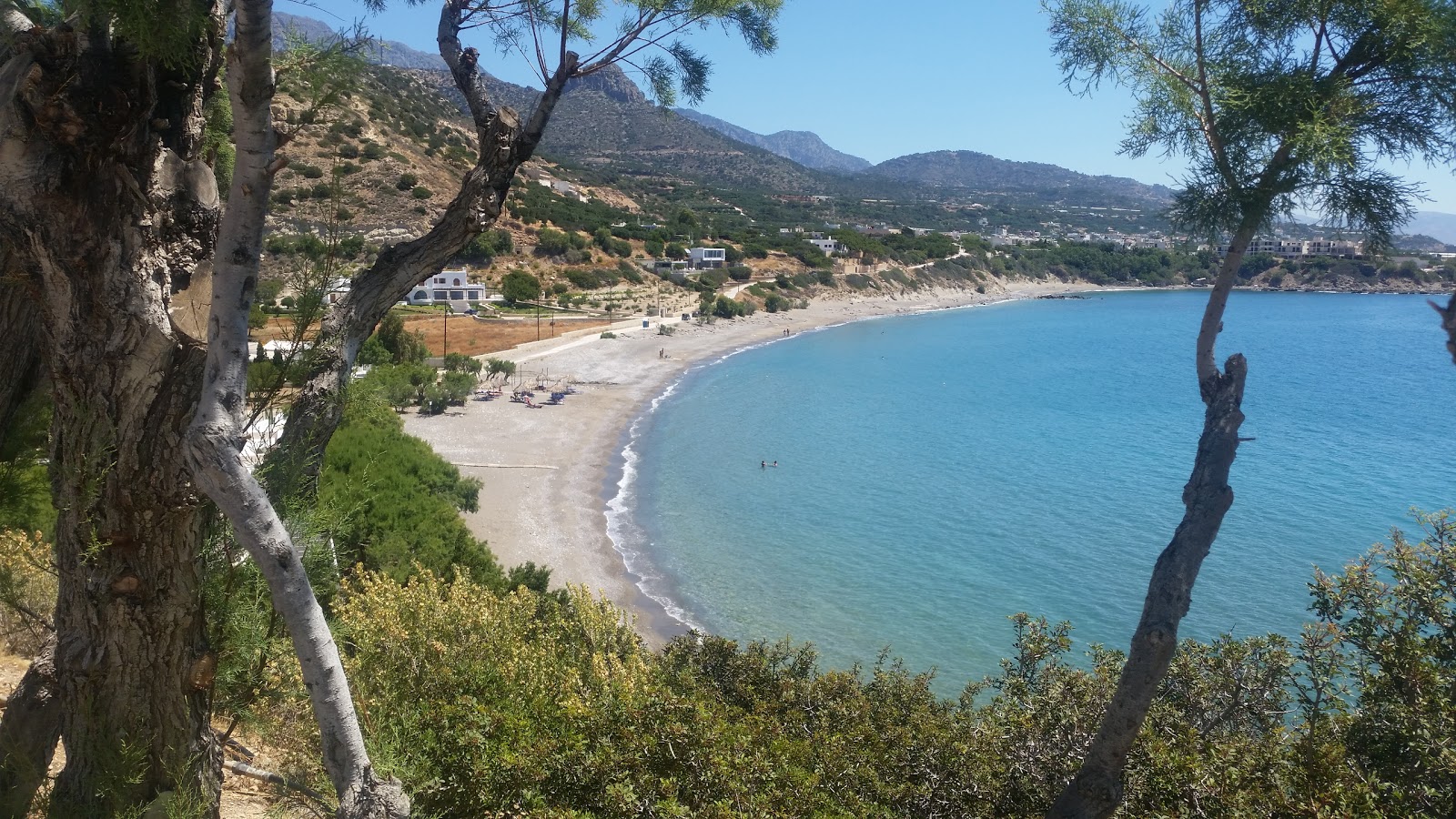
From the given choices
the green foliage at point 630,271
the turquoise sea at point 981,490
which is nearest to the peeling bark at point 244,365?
the turquoise sea at point 981,490

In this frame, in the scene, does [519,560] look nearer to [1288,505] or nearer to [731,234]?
[1288,505]

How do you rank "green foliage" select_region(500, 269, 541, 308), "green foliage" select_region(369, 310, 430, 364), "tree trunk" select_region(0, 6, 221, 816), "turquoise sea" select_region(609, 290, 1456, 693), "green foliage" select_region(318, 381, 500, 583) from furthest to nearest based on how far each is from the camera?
"green foliage" select_region(500, 269, 541, 308)
"green foliage" select_region(369, 310, 430, 364)
"turquoise sea" select_region(609, 290, 1456, 693)
"green foliage" select_region(318, 381, 500, 583)
"tree trunk" select_region(0, 6, 221, 816)

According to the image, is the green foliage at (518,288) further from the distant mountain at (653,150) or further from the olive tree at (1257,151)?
the distant mountain at (653,150)

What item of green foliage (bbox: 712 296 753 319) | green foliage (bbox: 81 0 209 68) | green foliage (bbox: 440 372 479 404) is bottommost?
green foliage (bbox: 440 372 479 404)

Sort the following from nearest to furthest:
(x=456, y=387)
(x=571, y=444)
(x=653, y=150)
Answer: (x=571, y=444) → (x=456, y=387) → (x=653, y=150)

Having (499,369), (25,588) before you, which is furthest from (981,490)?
(25,588)

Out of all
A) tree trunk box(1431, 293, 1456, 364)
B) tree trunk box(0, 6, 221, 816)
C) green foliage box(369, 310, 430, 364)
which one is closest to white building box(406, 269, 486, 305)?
green foliage box(369, 310, 430, 364)

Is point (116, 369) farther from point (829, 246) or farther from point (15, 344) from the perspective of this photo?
point (829, 246)

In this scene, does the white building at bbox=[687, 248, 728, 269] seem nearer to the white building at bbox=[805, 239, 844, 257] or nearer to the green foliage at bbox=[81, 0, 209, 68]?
the white building at bbox=[805, 239, 844, 257]

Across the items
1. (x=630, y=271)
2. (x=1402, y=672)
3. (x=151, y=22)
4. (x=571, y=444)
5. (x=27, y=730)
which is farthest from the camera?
(x=630, y=271)
